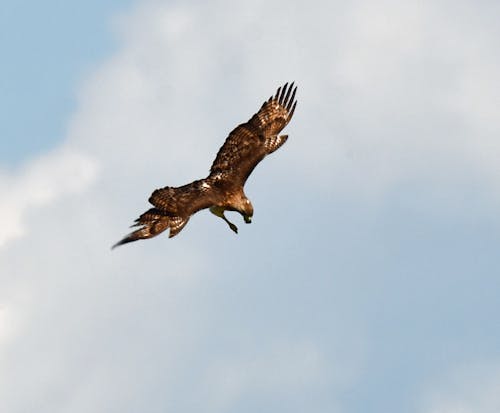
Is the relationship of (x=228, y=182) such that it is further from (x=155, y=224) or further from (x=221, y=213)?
(x=155, y=224)

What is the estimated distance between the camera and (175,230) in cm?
3650

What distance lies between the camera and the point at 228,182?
4019 centimetres

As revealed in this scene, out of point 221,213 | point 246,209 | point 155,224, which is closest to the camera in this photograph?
point 155,224

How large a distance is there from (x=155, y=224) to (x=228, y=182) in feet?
14.1

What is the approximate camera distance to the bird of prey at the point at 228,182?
1444 inches

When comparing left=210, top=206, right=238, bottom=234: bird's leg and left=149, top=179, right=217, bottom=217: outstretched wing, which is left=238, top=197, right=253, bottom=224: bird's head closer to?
left=210, top=206, right=238, bottom=234: bird's leg

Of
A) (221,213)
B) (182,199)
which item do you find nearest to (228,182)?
(221,213)

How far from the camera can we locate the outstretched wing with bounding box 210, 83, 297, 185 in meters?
40.8

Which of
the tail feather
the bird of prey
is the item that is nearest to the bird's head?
the bird of prey

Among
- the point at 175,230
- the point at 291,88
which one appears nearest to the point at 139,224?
the point at 175,230

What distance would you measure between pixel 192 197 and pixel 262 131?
201 inches

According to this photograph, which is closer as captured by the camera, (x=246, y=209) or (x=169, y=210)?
(x=169, y=210)

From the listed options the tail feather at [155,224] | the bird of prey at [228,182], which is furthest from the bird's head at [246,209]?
the tail feather at [155,224]

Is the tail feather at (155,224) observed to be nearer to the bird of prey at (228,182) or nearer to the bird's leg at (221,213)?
the bird of prey at (228,182)
